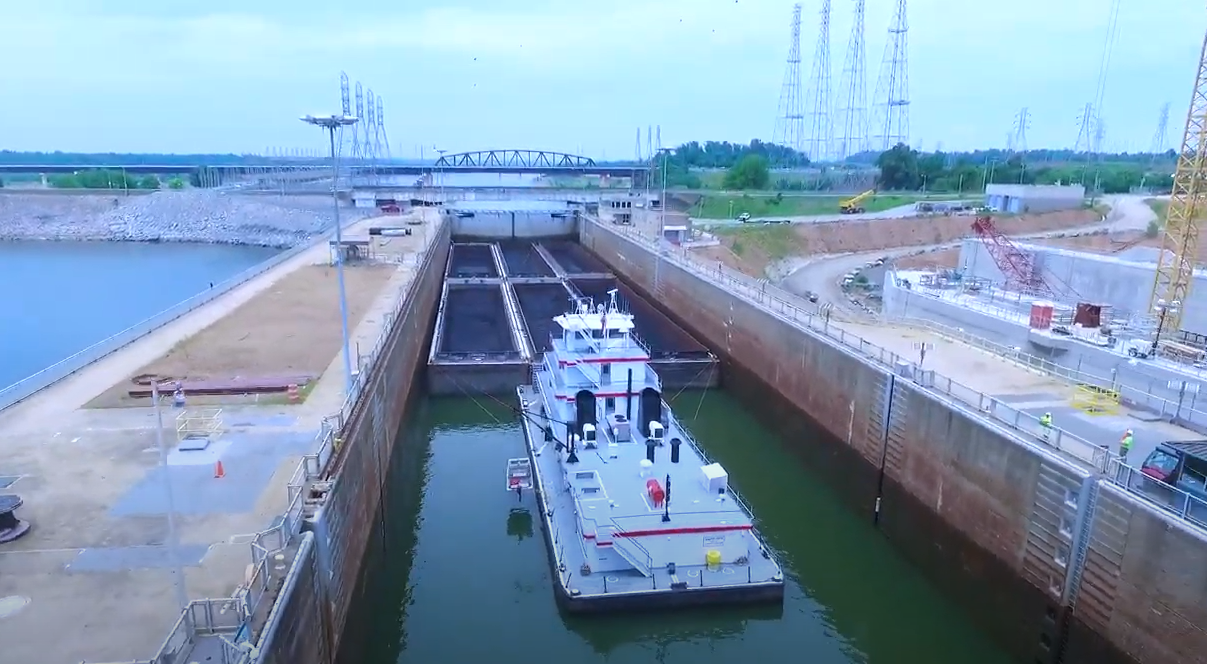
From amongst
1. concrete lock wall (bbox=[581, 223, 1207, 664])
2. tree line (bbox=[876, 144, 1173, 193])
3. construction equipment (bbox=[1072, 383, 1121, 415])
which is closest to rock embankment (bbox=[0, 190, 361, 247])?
tree line (bbox=[876, 144, 1173, 193])

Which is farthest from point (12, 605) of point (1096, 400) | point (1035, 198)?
point (1035, 198)

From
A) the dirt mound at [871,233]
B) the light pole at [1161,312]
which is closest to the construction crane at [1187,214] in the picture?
the light pole at [1161,312]

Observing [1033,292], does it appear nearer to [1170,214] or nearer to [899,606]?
[1170,214]

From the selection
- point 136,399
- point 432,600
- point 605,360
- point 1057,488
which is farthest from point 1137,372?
point 136,399

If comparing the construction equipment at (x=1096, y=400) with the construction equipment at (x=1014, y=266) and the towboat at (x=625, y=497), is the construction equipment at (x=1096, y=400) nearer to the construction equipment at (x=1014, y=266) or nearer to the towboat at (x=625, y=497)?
the towboat at (x=625, y=497)

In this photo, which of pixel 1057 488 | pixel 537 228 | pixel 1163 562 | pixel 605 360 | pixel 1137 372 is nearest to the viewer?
pixel 1163 562

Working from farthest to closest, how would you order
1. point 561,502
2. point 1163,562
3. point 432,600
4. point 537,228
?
point 537,228 < point 561,502 < point 432,600 < point 1163,562
